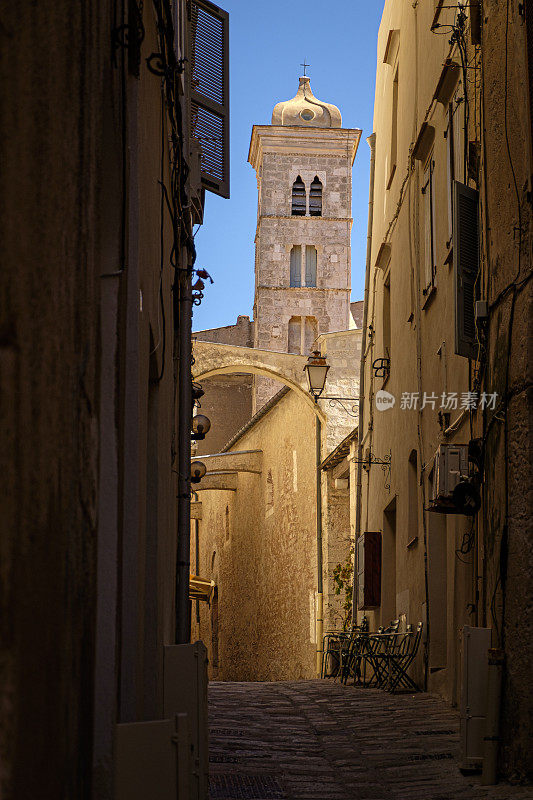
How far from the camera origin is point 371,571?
15.2 m

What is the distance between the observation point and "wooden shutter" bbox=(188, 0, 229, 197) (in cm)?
1052

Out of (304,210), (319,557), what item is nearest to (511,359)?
(319,557)

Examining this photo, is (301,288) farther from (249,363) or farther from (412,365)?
(412,365)

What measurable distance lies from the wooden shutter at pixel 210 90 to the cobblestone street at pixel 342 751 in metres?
4.99

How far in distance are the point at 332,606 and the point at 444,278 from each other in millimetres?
13360

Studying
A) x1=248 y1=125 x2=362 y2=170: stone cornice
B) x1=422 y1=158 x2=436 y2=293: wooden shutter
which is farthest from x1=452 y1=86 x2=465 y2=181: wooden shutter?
x1=248 y1=125 x2=362 y2=170: stone cornice

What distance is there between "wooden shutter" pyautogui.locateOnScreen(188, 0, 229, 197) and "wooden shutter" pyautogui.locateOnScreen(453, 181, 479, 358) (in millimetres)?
3102

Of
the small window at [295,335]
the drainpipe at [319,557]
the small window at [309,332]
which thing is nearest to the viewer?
the drainpipe at [319,557]

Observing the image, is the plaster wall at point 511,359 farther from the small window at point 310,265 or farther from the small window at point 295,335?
the small window at point 310,265

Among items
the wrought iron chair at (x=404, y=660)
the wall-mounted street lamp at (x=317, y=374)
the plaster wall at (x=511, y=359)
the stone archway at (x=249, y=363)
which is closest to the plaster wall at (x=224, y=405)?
the stone archway at (x=249, y=363)

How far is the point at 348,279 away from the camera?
158 feet

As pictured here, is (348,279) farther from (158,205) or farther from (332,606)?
(158,205)

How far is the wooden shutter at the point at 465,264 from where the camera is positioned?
826 centimetres

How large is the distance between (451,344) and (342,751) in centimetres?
395
